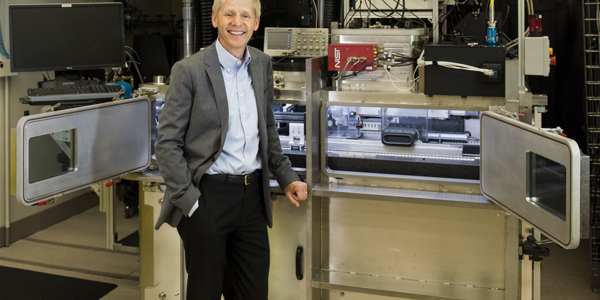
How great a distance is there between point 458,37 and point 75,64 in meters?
1.97

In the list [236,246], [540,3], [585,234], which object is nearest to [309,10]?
[540,3]

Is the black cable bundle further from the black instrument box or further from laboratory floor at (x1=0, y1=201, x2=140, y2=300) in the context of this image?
the black instrument box

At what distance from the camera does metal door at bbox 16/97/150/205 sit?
198 cm

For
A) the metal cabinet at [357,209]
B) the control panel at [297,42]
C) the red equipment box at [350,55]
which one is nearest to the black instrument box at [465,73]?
the metal cabinet at [357,209]

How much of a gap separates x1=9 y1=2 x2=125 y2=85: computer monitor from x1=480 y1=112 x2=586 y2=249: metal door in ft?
6.57

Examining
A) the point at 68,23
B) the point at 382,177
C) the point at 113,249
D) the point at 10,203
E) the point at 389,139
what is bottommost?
the point at 113,249

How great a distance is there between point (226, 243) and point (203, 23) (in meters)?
1.85

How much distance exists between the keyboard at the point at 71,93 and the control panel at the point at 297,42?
83 centimetres

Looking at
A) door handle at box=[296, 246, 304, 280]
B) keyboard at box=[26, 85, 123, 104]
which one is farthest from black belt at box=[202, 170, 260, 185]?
keyboard at box=[26, 85, 123, 104]

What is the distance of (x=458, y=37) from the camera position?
2.38 metres

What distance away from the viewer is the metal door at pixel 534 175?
156cm

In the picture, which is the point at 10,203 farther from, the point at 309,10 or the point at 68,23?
the point at 309,10

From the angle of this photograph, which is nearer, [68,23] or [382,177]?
[382,177]

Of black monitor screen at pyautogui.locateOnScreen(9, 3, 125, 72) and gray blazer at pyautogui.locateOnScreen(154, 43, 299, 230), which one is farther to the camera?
black monitor screen at pyautogui.locateOnScreen(9, 3, 125, 72)
